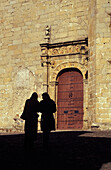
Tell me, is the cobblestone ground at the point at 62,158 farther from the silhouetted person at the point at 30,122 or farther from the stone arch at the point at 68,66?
the stone arch at the point at 68,66

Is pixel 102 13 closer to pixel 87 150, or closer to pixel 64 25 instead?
pixel 64 25

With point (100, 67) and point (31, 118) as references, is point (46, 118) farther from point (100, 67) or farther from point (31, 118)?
point (100, 67)

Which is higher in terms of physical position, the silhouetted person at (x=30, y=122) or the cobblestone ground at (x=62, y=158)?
the silhouetted person at (x=30, y=122)

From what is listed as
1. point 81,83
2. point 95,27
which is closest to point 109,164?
point 95,27

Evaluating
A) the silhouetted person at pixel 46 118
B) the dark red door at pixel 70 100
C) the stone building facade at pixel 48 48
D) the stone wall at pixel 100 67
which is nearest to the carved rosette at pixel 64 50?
the stone building facade at pixel 48 48

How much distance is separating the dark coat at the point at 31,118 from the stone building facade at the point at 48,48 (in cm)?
499

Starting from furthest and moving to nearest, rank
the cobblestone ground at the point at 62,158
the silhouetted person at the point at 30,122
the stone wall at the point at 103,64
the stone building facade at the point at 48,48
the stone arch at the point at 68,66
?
the stone arch at the point at 68,66, the stone building facade at the point at 48,48, the stone wall at the point at 103,64, the silhouetted person at the point at 30,122, the cobblestone ground at the point at 62,158

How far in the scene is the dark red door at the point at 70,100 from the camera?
12.5 meters

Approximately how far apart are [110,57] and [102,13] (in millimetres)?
1623

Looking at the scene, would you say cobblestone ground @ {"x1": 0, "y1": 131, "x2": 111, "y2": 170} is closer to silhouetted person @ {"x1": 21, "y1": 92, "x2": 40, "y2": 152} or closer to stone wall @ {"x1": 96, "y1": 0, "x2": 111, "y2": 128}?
silhouetted person @ {"x1": 21, "y1": 92, "x2": 40, "y2": 152}

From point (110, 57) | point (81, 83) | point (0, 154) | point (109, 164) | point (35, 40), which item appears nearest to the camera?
point (109, 164)

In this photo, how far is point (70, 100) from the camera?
1272cm

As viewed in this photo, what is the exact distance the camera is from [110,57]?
10.6 meters

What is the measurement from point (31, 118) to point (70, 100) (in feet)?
22.7
